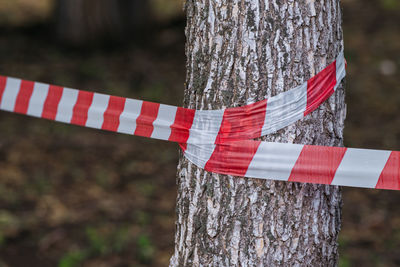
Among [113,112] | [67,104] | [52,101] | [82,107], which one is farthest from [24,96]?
[113,112]

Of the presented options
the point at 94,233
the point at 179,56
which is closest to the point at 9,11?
the point at 179,56

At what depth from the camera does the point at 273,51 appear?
1.78 meters

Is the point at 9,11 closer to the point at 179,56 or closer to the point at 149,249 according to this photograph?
the point at 179,56

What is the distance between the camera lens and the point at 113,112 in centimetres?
227

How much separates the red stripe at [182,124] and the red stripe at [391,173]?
30.4 inches

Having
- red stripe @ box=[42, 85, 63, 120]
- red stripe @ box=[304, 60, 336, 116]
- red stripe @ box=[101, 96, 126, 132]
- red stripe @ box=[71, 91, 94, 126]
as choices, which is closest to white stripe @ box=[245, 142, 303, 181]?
red stripe @ box=[304, 60, 336, 116]

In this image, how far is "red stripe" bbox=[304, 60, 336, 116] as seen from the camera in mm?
1832

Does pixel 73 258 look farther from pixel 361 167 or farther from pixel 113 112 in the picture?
pixel 361 167

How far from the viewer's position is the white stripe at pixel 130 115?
7.20ft

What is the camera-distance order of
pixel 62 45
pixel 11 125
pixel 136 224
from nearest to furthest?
Result: pixel 136 224
pixel 11 125
pixel 62 45

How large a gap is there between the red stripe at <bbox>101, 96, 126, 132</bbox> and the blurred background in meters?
1.57

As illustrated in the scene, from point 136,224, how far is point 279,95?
2.54 metres

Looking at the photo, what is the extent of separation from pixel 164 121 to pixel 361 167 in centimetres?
82

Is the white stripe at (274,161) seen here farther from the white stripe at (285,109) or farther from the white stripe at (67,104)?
the white stripe at (67,104)
